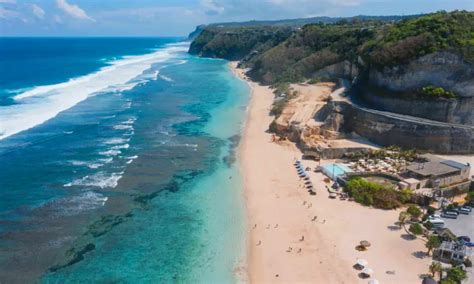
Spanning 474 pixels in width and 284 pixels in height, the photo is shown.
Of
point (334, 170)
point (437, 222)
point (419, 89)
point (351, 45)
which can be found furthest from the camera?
point (351, 45)

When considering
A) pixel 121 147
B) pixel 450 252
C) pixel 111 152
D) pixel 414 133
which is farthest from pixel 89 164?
pixel 414 133

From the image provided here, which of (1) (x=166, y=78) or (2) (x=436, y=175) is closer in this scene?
(2) (x=436, y=175)

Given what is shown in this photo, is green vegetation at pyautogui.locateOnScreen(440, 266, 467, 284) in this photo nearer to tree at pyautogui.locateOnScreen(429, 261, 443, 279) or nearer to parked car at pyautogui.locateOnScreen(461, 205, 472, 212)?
tree at pyautogui.locateOnScreen(429, 261, 443, 279)

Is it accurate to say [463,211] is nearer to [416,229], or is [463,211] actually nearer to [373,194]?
[416,229]

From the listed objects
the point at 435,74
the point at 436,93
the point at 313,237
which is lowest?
the point at 313,237

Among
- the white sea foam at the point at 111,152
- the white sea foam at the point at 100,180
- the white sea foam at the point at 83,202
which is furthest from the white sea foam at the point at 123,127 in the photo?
the white sea foam at the point at 83,202

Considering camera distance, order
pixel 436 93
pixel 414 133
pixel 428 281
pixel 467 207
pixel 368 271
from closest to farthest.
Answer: pixel 428 281 → pixel 368 271 → pixel 467 207 → pixel 414 133 → pixel 436 93
